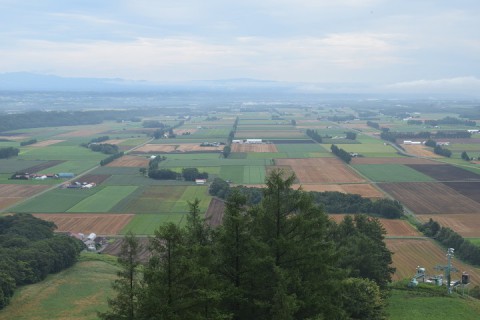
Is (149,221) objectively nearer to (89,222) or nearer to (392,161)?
(89,222)

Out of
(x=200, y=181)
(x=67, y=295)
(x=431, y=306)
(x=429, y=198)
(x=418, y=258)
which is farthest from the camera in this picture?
(x=200, y=181)

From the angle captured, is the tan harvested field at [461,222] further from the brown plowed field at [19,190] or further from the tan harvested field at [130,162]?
the tan harvested field at [130,162]

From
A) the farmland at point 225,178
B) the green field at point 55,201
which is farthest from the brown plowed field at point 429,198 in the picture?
the green field at point 55,201

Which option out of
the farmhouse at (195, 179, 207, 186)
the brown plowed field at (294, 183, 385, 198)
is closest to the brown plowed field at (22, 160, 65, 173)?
the farmhouse at (195, 179, 207, 186)

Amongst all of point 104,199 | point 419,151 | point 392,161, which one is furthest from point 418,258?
point 419,151

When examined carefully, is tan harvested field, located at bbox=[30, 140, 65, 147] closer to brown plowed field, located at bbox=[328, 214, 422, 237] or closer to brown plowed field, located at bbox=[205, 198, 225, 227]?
brown plowed field, located at bbox=[205, 198, 225, 227]

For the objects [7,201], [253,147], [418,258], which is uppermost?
[253,147]

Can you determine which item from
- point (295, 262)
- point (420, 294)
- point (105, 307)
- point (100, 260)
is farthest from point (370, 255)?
point (100, 260)
